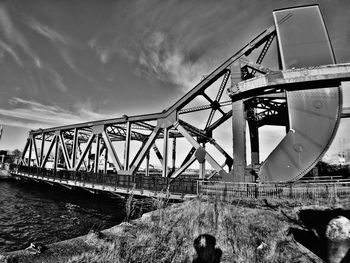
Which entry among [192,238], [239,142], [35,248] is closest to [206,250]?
[192,238]

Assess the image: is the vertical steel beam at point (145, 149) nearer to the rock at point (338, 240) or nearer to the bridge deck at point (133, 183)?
the bridge deck at point (133, 183)

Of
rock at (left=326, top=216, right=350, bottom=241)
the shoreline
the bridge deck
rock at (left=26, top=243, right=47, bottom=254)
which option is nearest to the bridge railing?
the bridge deck

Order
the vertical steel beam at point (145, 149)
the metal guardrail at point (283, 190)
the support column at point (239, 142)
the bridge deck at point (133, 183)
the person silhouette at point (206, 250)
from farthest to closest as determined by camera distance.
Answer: the vertical steel beam at point (145, 149) → the bridge deck at point (133, 183) → the support column at point (239, 142) → the metal guardrail at point (283, 190) → the person silhouette at point (206, 250)

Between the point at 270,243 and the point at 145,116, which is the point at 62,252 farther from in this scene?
the point at 145,116

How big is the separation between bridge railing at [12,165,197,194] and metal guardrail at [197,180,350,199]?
5.83 feet

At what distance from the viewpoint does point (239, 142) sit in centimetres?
1570

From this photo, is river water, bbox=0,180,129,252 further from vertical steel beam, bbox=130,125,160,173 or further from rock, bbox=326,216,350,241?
rock, bbox=326,216,350,241

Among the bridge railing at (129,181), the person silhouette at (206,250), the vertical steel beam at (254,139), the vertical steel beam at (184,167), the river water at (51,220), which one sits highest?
the vertical steel beam at (254,139)

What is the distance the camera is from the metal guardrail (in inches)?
433

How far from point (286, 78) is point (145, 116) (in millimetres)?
15184

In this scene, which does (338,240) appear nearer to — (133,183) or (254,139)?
(133,183)

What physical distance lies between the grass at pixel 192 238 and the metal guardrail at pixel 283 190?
2640 millimetres

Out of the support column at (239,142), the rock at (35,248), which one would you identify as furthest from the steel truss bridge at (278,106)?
the rock at (35,248)

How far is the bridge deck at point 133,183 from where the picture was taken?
52.4 feet
